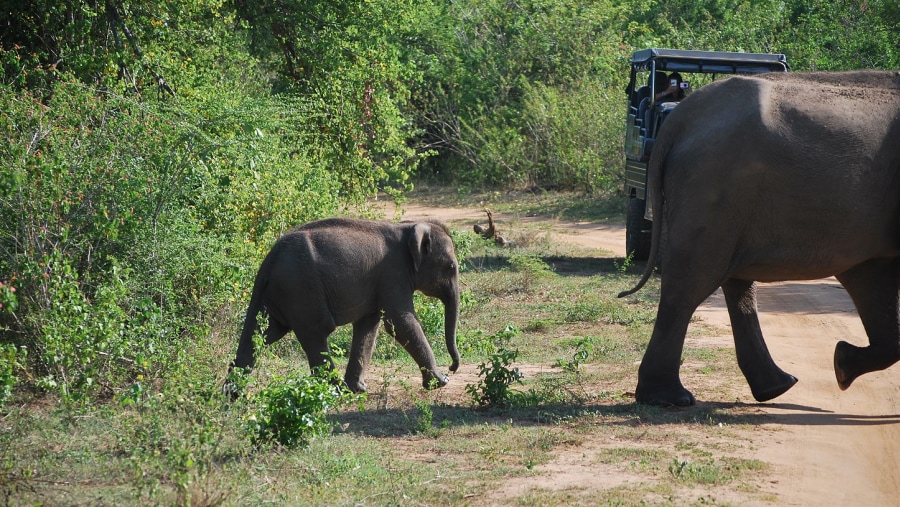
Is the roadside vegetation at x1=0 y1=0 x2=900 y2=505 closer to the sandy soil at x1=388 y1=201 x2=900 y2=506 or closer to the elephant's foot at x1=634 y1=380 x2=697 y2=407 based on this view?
the elephant's foot at x1=634 y1=380 x2=697 y2=407

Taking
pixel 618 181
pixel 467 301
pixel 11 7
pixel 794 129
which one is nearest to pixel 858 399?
pixel 794 129

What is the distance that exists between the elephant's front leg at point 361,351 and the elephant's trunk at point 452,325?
52cm

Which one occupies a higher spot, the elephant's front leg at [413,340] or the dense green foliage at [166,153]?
the dense green foliage at [166,153]

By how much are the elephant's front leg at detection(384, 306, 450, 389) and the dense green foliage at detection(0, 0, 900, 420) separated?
50.7 inches

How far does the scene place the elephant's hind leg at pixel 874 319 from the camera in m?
7.34

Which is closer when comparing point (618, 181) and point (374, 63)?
point (374, 63)

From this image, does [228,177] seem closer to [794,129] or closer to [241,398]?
[241,398]

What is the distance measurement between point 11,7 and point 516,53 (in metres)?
16.2

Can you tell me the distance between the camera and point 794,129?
6.98m

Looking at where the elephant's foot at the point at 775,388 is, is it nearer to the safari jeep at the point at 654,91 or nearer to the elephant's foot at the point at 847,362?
the elephant's foot at the point at 847,362

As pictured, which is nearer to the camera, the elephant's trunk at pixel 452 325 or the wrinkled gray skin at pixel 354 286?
the wrinkled gray skin at pixel 354 286

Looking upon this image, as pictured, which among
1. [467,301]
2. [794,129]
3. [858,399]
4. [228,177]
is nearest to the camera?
[794,129]

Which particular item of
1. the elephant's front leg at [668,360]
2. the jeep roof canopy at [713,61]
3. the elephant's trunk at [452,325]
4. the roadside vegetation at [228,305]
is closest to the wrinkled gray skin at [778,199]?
the elephant's front leg at [668,360]

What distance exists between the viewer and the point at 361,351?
8.01 meters
